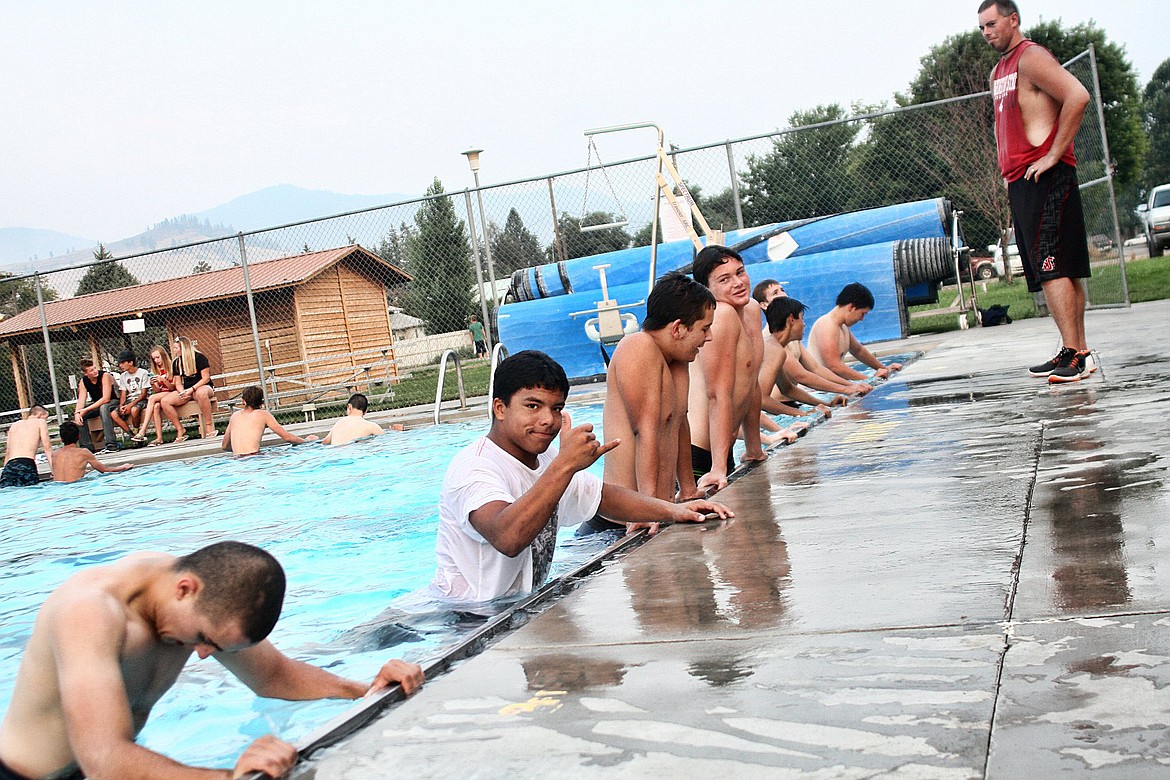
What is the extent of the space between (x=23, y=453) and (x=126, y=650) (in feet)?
38.7

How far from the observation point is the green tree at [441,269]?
24.5 metres

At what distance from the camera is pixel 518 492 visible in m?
3.72

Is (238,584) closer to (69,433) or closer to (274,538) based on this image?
(274,538)

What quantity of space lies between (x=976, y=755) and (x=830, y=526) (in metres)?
2.08

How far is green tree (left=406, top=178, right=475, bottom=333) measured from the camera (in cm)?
2455

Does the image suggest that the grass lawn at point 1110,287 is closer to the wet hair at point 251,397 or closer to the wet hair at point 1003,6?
the wet hair at point 1003,6

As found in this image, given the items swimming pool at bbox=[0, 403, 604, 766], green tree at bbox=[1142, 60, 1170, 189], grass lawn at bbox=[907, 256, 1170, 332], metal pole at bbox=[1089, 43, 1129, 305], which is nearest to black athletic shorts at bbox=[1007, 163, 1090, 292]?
swimming pool at bbox=[0, 403, 604, 766]

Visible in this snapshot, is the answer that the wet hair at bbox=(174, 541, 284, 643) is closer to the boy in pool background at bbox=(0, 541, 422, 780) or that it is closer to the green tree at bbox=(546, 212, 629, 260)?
the boy in pool background at bbox=(0, 541, 422, 780)

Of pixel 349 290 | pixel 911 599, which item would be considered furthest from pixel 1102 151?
pixel 349 290

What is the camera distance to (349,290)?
97.2 ft

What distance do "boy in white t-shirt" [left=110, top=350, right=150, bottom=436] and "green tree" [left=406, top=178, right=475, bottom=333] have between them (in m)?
6.40

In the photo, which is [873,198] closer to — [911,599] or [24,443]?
[24,443]

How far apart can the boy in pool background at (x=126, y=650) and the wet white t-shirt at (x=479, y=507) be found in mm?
1121

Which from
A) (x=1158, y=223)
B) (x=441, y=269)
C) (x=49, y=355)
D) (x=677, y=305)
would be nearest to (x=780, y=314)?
(x=677, y=305)
